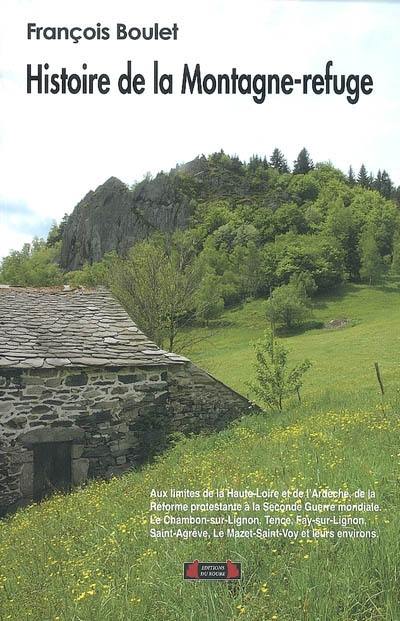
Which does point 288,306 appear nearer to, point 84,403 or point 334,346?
point 334,346

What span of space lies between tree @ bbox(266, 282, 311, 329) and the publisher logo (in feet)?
81.4

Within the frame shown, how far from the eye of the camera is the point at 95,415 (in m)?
9.11

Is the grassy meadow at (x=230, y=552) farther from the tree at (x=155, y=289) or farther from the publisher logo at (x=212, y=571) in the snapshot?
the tree at (x=155, y=289)

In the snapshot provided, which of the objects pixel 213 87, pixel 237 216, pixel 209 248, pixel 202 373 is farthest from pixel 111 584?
pixel 209 248

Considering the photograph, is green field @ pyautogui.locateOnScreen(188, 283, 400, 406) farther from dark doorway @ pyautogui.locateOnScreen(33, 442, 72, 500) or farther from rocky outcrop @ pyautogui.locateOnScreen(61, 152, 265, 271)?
dark doorway @ pyautogui.locateOnScreen(33, 442, 72, 500)

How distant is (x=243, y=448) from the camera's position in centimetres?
702

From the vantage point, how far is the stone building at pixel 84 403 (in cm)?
866

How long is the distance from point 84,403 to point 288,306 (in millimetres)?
22214

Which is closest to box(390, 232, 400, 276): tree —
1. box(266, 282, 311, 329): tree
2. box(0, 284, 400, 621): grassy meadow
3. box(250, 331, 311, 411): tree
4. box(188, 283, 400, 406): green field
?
box(188, 283, 400, 406): green field

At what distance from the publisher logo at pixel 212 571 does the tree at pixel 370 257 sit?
79.4 feet

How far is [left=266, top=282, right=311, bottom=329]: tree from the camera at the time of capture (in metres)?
29.1

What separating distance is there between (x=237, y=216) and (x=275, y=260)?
36.2ft

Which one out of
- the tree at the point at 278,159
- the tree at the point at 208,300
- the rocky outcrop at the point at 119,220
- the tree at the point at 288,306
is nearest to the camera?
the tree at the point at 278,159

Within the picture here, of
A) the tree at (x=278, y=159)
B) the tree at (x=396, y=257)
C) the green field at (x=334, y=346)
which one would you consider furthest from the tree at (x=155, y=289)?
the tree at (x=396, y=257)
